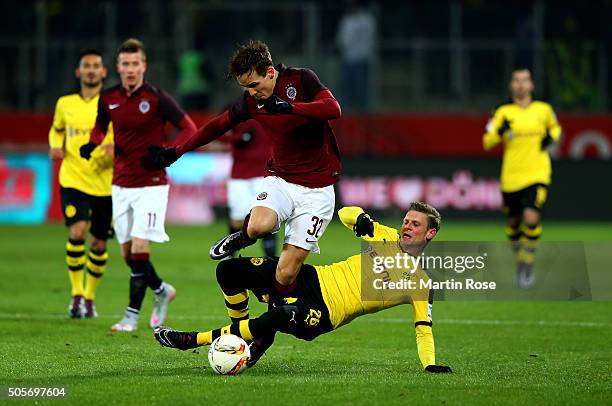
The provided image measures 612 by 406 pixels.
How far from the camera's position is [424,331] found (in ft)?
27.5

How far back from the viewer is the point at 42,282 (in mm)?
15180

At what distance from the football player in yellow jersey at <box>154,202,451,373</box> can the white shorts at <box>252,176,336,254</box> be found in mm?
246

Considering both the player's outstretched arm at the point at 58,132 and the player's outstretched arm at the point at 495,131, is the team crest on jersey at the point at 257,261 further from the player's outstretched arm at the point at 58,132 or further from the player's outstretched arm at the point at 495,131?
the player's outstretched arm at the point at 495,131

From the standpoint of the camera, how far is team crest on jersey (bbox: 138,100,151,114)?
11.3m

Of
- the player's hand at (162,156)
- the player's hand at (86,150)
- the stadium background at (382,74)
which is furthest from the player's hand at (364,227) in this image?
the stadium background at (382,74)

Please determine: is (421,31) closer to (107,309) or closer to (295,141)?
(107,309)

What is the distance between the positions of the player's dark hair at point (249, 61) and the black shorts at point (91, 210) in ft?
13.1

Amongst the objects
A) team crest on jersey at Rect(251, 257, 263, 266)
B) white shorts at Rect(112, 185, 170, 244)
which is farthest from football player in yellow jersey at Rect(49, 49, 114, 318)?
team crest on jersey at Rect(251, 257, 263, 266)

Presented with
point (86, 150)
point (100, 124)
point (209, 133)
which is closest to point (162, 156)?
point (209, 133)

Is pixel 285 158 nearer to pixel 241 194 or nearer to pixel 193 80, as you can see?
pixel 241 194

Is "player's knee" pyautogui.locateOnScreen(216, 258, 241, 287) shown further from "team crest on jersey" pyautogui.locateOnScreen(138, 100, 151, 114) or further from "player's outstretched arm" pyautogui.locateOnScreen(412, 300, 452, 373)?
"team crest on jersey" pyautogui.locateOnScreen(138, 100, 151, 114)

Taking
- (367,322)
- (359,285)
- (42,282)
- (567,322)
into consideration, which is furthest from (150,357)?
(42,282)

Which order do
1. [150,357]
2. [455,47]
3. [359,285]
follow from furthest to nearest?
[455,47], [150,357], [359,285]

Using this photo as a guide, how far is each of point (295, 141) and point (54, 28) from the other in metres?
16.8
